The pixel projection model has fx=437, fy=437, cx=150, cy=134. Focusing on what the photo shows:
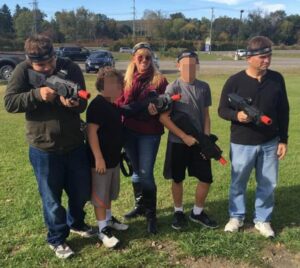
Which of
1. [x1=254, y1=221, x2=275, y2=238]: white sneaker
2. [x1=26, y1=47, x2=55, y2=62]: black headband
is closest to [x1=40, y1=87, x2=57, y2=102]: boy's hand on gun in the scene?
[x1=26, y1=47, x2=55, y2=62]: black headband

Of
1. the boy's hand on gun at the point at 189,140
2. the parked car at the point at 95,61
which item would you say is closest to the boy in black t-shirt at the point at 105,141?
the boy's hand on gun at the point at 189,140

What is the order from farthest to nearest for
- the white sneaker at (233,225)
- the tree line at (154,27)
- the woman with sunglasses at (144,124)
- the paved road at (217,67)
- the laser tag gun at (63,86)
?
the tree line at (154,27)
the paved road at (217,67)
the white sneaker at (233,225)
the woman with sunglasses at (144,124)
the laser tag gun at (63,86)

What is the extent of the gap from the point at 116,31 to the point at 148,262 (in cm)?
10553

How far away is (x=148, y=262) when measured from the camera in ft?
13.3

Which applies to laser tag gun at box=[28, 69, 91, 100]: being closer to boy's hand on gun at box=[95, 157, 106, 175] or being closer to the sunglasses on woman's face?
boy's hand on gun at box=[95, 157, 106, 175]

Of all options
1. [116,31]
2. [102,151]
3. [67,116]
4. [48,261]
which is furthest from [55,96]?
[116,31]

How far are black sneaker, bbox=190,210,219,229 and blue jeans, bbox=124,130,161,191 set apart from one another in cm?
59

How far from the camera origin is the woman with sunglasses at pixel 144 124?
4441mm

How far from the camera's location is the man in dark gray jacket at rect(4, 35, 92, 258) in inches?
144

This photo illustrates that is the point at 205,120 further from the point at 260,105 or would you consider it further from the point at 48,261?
the point at 48,261

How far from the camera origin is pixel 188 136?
14.8 feet

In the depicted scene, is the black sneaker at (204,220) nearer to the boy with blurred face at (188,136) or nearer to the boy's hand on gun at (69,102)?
the boy with blurred face at (188,136)

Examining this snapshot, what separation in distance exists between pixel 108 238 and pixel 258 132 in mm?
1846

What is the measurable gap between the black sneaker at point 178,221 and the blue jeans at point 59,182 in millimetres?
1051
